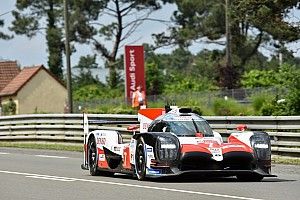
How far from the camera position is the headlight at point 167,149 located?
48.1 feet

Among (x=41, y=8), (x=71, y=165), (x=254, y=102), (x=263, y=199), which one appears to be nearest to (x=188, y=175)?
(x=263, y=199)

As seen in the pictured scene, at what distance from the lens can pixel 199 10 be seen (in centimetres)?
8012

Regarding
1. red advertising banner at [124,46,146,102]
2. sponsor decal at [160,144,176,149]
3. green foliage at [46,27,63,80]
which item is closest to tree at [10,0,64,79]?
green foliage at [46,27,63,80]

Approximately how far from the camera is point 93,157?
1738cm

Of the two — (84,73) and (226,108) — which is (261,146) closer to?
(226,108)

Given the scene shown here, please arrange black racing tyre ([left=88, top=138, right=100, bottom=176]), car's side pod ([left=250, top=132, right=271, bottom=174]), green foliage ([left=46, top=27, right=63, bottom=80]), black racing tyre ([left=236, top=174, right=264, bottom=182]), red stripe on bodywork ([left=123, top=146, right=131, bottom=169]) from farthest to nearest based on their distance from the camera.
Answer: green foliage ([left=46, top=27, right=63, bottom=80]) → black racing tyre ([left=88, top=138, right=100, bottom=176]) → red stripe on bodywork ([left=123, top=146, right=131, bottom=169]) → black racing tyre ([left=236, top=174, right=264, bottom=182]) → car's side pod ([left=250, top=132, right=271, bottom=174])

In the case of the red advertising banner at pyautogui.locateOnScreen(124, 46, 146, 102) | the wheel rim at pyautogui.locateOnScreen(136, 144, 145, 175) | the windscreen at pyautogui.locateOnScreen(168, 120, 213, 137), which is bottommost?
the wheel rim at pyautogui.locateOnScreen(136, 144, 145, 175)

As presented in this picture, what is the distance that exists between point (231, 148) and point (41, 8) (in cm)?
7218

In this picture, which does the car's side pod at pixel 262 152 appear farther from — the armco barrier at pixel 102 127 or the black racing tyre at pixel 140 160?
the armco barrier at pixel 102 127

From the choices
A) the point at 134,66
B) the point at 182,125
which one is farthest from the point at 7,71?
the point at 182,125

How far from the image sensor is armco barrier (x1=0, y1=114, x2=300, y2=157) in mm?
20641

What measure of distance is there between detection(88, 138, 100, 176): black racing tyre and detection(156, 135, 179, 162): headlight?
2.66m

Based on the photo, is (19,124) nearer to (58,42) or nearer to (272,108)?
(272,108)

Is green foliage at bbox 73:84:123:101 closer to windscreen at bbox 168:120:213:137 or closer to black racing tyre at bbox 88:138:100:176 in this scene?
black racing tyre at bbox 88:138:100:176
